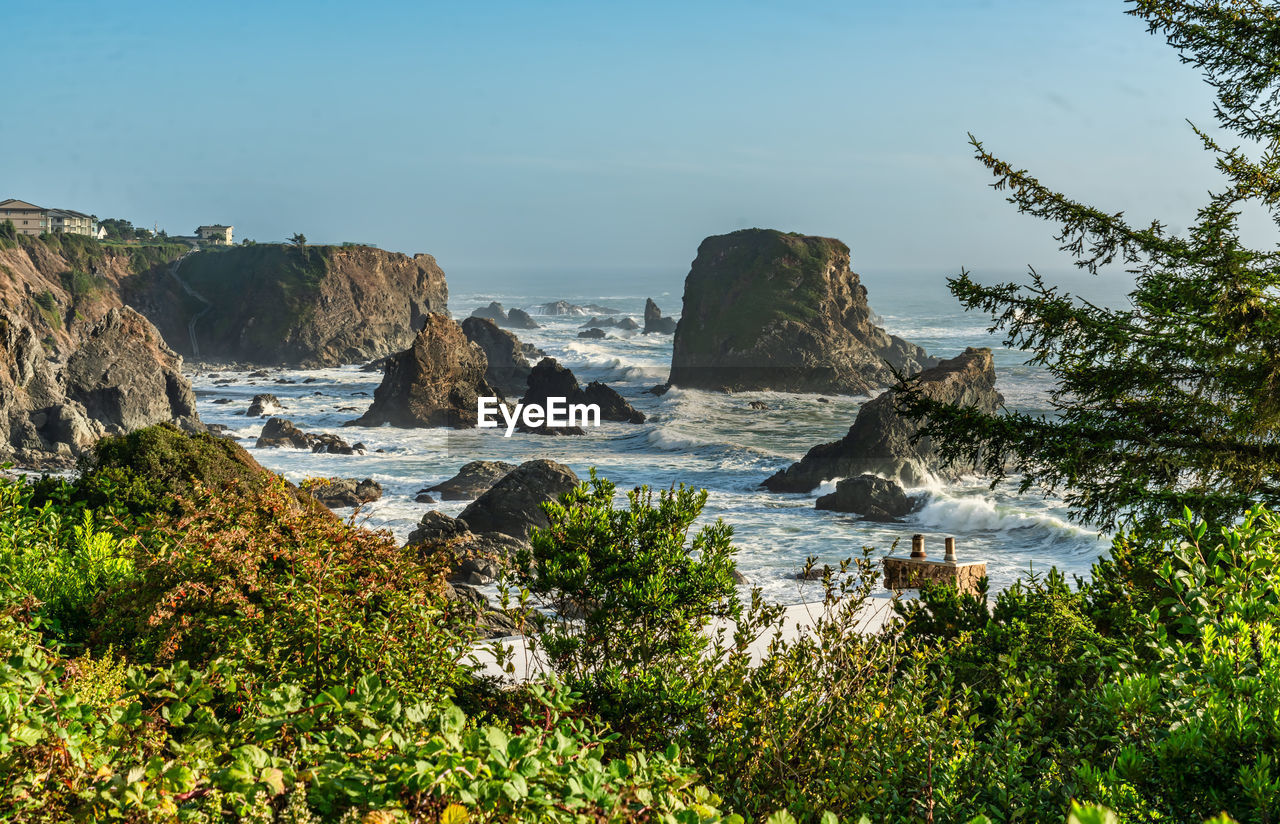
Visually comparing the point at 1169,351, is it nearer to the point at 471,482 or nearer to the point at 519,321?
the point at 471,482

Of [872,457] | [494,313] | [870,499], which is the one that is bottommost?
[870,499]

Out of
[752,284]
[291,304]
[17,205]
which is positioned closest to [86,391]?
[752,284]

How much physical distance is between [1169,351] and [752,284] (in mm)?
62580

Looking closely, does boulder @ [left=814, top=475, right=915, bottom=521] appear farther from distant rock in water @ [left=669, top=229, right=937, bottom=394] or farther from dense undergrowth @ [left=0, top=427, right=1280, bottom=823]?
distant rock in water @ [left=669, top=229, right=937, bottom=394]

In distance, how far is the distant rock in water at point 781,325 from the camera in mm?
65812

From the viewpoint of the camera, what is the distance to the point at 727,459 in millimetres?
39375

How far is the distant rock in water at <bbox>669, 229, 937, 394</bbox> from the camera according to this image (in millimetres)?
65812

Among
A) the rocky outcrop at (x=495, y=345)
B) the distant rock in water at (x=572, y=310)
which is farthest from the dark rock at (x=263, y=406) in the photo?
the distant rock in water at (x=572, y=310)

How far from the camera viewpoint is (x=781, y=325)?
6769 centimetres

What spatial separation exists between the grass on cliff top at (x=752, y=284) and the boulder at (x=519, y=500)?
1908 inches

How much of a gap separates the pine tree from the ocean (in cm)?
231

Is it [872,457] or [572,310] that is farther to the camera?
[572,310]

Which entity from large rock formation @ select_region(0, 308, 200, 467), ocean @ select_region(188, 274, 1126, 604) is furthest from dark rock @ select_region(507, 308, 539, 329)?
large rock formation @ select_region(0, 308, 200, 467)

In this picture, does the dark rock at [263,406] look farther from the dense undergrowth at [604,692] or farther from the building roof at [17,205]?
the building roof at [17,205]
